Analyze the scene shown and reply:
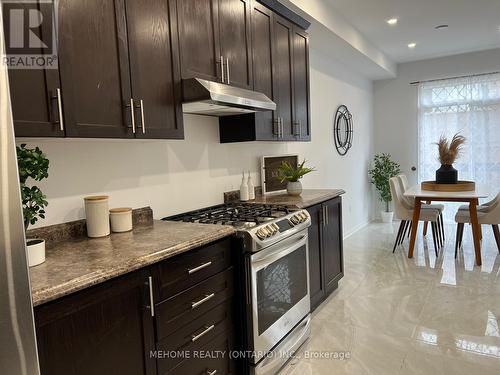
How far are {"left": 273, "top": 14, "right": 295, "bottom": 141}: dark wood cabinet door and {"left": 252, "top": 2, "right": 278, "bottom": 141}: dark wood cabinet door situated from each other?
0.26ft

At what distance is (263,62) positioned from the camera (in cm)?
273

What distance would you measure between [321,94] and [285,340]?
10.9 ft

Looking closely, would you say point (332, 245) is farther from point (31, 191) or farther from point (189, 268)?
point (31, 191)

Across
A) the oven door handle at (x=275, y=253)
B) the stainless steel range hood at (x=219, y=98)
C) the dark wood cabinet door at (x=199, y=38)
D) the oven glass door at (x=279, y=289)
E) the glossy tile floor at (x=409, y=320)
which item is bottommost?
the glossy tile floor at (x=409, y=320)

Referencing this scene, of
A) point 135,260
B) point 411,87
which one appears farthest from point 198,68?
point 411,87

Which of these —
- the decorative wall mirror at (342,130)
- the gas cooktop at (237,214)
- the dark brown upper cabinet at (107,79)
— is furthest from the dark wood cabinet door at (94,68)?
the decorative wall mirror at (342,130)

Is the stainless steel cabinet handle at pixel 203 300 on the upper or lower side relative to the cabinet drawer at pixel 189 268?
lower

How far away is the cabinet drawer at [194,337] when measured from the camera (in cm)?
150

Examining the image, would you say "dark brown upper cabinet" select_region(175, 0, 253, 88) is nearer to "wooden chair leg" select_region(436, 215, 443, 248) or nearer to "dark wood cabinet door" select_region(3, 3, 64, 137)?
"dark wood cabinet door" select_region(3, 3, 64, 137)

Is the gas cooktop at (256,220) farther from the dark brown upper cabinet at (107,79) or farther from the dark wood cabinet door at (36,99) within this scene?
the dark wood cabinet door at (36,99)

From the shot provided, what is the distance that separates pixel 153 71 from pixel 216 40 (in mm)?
612

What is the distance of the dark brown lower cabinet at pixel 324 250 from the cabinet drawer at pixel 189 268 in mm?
1125

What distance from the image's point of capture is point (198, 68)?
6.91 feet

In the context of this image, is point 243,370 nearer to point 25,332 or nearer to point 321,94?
point 25,332
